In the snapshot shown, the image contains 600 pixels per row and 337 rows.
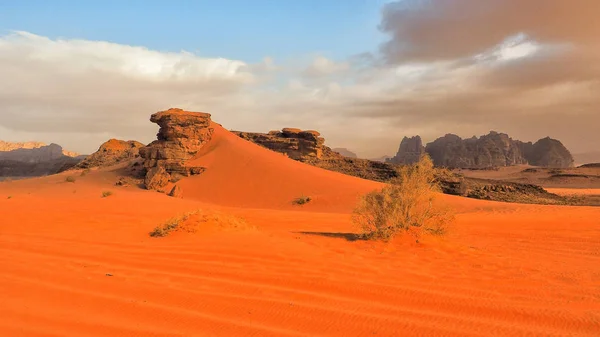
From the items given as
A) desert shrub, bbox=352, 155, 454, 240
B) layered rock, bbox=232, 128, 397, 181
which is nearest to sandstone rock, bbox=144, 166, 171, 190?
layered rock, bbox=232, 128, 397, 181

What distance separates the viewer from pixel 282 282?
17.9ft

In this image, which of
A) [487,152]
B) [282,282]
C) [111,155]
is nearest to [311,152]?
[111,155]

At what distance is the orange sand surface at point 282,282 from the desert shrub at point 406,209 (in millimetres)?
422

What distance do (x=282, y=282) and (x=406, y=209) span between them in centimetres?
475

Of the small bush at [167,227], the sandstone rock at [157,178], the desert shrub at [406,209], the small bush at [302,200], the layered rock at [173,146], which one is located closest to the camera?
the desert shrub at [406,209]

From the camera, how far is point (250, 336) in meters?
3.66

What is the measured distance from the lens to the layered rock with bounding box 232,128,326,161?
134ft

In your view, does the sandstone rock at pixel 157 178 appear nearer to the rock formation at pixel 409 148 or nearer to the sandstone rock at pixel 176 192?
the sandstone rock at pixel 176 192

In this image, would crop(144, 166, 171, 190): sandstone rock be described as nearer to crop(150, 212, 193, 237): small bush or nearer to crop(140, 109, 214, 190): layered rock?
crop(140, 109, 214, 190): layered rock

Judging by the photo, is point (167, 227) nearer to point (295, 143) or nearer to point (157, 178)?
point (157, 178)

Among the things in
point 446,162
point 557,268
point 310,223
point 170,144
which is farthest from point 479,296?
point 446,162

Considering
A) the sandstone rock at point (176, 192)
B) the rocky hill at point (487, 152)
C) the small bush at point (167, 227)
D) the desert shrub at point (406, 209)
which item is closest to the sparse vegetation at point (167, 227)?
the small bush at point (167, 227)

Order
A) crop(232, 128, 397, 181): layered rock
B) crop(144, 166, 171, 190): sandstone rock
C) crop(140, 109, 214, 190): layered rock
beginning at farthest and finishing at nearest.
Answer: crop(232, 128, 397, 181): layered rock, crop(140, 109, 214, 190): layered rock, crop(144, 166, 171, 190): sandstone rock

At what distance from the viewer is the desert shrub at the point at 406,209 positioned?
9.17 metres
